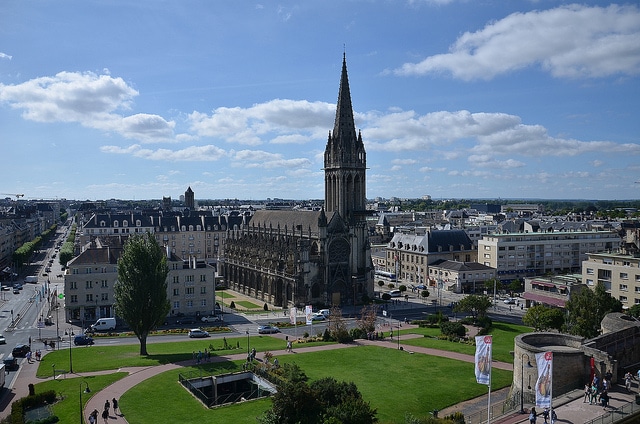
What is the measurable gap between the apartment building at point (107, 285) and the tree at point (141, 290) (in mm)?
23506

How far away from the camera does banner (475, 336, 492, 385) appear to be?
3534 cm

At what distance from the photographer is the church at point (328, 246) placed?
93.2 meters

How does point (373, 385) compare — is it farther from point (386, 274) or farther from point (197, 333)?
point (386, 274)

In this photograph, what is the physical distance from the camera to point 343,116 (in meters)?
102

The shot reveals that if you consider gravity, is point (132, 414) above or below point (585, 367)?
below

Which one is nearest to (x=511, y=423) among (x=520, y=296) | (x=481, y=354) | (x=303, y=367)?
(x=481, y=354)

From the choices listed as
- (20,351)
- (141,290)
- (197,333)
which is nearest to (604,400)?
(141,290)

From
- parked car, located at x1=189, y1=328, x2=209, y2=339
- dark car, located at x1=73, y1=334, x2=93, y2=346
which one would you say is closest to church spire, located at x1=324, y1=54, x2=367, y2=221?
parked car, located at x1=189, y1=328, x2=209, y2=339

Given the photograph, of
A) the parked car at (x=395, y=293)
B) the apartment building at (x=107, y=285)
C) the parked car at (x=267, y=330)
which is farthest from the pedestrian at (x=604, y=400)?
the parked car at (x=395, y=293)

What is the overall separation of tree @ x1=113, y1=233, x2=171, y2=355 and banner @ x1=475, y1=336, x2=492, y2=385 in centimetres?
3636

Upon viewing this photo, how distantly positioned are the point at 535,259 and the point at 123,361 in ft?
304

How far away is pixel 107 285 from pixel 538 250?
88.9 meters

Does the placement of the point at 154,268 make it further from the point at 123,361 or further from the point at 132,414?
the point at 132,414

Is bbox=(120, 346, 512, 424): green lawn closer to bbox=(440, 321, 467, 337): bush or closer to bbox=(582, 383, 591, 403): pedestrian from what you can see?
bbox=(582, 383, 591, 403): pedestrian
